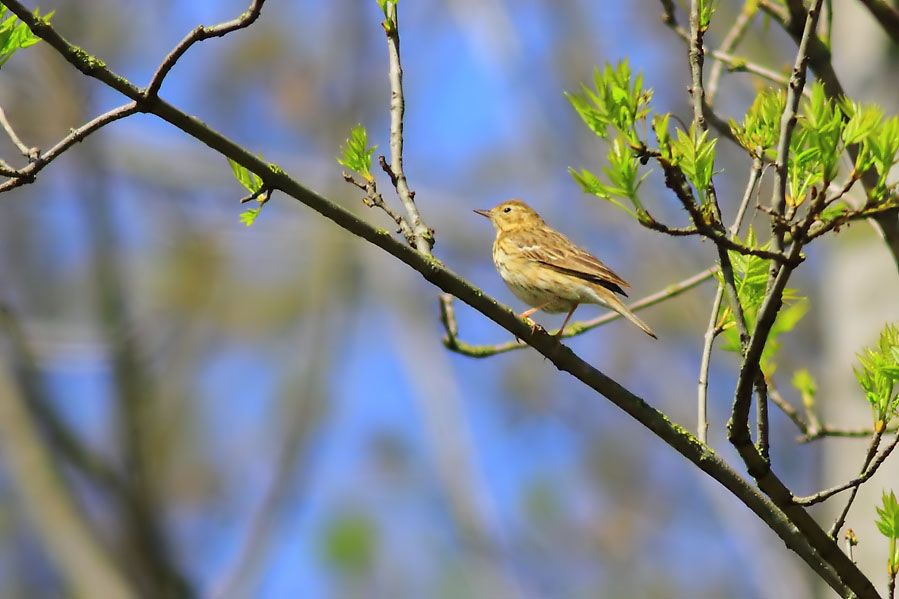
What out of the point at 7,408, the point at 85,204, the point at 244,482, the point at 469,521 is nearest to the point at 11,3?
the point at 85,204

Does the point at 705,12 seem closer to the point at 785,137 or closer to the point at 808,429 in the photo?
the point at 785,137

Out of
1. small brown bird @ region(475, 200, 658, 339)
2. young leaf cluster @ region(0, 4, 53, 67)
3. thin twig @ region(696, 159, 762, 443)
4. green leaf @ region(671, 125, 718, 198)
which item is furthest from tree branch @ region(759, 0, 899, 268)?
young leaf cluster @ region(0, 4, 53, 67)

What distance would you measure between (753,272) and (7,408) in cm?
700

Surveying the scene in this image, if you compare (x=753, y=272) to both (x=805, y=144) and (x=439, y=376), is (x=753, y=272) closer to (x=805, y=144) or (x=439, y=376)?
(x=805, y=144)

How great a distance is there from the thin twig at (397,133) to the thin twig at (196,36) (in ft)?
2.51

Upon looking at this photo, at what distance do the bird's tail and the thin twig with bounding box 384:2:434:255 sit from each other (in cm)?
131

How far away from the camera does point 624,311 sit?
464cm

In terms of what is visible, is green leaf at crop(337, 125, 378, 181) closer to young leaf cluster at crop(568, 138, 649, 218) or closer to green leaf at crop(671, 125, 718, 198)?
young leaf cluster at crop(568, 138, 649, 218)

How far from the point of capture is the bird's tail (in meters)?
4.61

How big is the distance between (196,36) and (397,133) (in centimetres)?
96

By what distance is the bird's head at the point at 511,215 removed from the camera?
776cm

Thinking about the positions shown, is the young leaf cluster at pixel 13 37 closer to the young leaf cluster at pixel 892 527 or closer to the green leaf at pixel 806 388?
the young leaf cluster at pixel 892 527

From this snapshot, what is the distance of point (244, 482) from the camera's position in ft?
47.3

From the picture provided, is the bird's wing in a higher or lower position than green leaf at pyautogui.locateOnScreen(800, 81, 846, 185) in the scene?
higher
